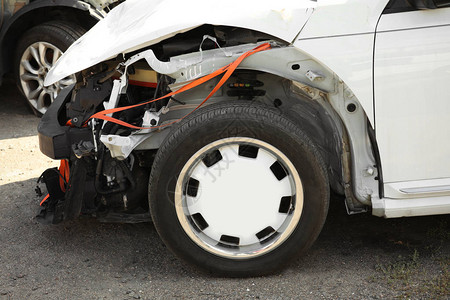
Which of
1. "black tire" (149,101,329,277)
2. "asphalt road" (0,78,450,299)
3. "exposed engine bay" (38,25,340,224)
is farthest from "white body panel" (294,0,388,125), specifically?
"asphalt road" (0,78,450,299)

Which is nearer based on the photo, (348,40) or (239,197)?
(348,40)

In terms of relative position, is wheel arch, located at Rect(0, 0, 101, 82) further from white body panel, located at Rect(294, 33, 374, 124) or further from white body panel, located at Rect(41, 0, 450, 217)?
white body panel, located at Rect(294, 33, 374, 124)

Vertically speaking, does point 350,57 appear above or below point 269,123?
above

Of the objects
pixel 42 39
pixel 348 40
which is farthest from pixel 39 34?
pixel 348 40

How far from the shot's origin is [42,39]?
642cm

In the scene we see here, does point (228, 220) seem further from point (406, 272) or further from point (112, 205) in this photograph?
point (406, 272)

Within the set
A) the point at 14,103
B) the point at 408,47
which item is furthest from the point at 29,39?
the point at 408,47

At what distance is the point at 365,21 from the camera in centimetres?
310

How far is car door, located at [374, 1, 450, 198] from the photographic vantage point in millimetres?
3086

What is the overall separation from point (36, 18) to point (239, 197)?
418 centimetres

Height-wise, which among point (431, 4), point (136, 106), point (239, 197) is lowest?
point (239, 197)

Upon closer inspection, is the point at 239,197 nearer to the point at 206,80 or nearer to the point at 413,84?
the point at 206,80

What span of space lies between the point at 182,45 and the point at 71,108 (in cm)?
80

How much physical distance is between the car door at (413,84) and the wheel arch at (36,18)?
398 cm
